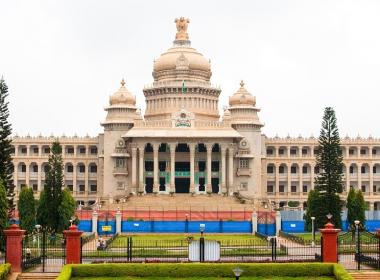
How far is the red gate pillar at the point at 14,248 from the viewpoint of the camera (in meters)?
34.8

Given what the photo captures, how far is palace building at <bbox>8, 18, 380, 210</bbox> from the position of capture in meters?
86.8

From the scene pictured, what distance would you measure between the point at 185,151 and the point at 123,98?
955 cm

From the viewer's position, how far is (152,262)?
34844 mm

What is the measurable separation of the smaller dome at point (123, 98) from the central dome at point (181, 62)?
5.94m

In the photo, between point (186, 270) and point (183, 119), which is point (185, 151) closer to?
point (183, 119)

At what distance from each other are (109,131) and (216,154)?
12.4 meters

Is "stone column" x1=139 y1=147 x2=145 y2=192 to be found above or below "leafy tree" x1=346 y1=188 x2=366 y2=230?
above

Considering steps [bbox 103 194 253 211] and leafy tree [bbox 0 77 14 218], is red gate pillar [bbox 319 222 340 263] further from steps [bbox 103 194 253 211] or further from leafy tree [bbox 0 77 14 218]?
steps [bbox 103 194 253 211]

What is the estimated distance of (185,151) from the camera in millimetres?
89938

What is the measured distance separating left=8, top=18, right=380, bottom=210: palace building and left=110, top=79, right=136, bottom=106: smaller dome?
0.12 m

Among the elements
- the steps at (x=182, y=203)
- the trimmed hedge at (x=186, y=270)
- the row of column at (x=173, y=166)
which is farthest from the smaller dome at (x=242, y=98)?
the trimmed hedge at (x=186, y=270)

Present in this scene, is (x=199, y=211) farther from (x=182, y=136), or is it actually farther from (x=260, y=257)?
(x=260, y=257)

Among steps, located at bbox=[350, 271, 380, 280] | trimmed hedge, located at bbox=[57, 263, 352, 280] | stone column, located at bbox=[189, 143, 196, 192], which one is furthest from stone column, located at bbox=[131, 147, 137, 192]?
steps, located at bbox=[350, 271, 380, 280]

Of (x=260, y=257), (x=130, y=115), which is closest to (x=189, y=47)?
(x=130, y=115)
